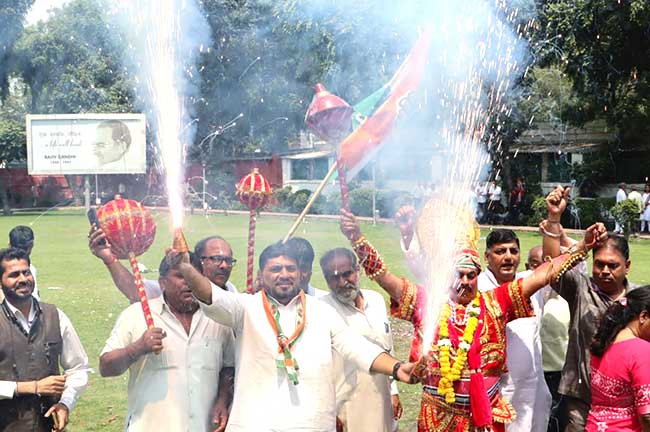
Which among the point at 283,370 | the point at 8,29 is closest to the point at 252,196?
the point at 283,370

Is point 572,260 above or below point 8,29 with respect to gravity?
below

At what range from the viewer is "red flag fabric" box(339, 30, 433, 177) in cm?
586

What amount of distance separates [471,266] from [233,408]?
135 centimetres

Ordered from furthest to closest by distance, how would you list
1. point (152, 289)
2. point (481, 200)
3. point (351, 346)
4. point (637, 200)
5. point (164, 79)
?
1. point (481, 200)
2. point (637, 200)
3. point (164, 79)
4. point (152, 289)
5. point (351, 346)

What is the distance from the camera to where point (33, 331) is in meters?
4.21

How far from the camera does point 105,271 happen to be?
15.6m

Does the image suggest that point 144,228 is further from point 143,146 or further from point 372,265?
point 143,146

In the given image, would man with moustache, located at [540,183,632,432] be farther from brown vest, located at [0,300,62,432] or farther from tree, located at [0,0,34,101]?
tree, located at [0,0,34,101]

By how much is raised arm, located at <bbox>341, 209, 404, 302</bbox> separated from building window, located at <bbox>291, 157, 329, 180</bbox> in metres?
33.8

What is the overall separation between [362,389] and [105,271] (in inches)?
471

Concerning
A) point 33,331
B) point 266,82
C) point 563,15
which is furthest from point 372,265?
point 266,82

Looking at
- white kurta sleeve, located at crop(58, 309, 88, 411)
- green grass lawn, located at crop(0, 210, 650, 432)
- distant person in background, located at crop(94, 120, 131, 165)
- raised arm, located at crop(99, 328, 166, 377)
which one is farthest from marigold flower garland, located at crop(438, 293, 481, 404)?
distant person in background, located at crop(94, 120, 131, 165)

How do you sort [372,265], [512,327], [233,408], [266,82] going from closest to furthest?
[233,408]
[372,265]
[512,327]
[266,82]

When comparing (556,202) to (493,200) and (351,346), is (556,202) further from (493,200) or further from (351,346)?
(493,200)
